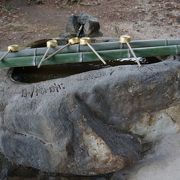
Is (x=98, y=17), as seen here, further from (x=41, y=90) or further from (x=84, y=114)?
(x=84, y=114)

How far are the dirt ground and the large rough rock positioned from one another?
3.42 meters

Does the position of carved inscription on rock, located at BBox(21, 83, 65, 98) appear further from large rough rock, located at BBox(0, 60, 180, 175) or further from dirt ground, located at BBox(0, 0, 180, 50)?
dirt ground, located at BBox(0, 0, 180, 50)

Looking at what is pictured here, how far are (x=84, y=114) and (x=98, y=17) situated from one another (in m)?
4.70

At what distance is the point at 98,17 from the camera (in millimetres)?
7711

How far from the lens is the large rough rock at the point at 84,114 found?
3268 mm

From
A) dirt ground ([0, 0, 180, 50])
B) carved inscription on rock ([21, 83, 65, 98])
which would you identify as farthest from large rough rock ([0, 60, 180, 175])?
dirt ground ([0, 0, 180, 50])

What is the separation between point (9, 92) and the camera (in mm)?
3473

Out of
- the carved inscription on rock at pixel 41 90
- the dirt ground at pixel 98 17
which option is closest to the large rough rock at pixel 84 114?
the carved inscription on rock at pixel 41 90

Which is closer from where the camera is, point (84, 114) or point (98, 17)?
point (84, 114)

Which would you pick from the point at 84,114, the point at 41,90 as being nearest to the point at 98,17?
the point at 41,90

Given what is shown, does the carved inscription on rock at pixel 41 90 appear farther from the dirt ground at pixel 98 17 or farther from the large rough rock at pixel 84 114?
the dirt ground at pixel 98 17

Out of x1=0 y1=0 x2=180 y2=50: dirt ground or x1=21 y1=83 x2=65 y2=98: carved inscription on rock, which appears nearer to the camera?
x1=21 y1=83 x2=65 y2=98: carved inscription on rock

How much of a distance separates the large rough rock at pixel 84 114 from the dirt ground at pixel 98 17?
11.2 ft

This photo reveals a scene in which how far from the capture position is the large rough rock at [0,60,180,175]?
327 centimetres
